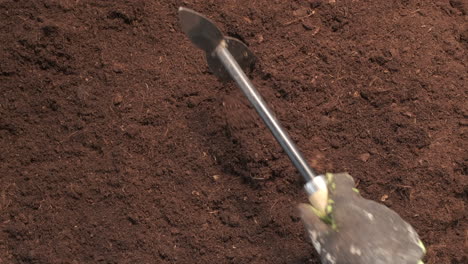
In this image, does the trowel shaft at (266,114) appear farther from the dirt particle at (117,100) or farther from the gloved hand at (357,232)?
the dirt particle at (117,100)

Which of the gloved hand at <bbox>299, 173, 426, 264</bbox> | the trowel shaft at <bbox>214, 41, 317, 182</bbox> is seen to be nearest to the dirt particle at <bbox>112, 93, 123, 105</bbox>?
the trowel shaft at <bbox>214, 41, 317, 182</bbox>

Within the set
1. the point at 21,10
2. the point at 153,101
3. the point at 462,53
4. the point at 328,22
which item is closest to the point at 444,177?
the point at 462,53

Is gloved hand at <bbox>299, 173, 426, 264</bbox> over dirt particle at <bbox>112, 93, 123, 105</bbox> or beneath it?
over

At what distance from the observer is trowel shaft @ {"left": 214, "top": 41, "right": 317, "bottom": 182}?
933 mm

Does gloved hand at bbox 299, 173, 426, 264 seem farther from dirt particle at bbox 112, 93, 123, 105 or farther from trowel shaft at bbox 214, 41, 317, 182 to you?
dirt particle at bbox 112, 93, 123, 105

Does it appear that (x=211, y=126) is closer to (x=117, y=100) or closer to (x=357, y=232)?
(x=117, y=100)

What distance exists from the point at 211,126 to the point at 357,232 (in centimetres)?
47

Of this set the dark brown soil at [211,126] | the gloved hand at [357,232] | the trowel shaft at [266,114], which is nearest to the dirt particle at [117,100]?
the dark brown soil at [211,126]

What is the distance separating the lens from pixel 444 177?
1093 millimetres

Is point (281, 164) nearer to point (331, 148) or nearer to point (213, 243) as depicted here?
point (331, 148)

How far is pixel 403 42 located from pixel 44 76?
3.26ft

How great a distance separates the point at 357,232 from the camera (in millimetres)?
867

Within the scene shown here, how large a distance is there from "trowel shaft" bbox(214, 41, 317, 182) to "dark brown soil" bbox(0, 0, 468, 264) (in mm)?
152

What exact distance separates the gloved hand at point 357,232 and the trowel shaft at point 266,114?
0.20 feet
